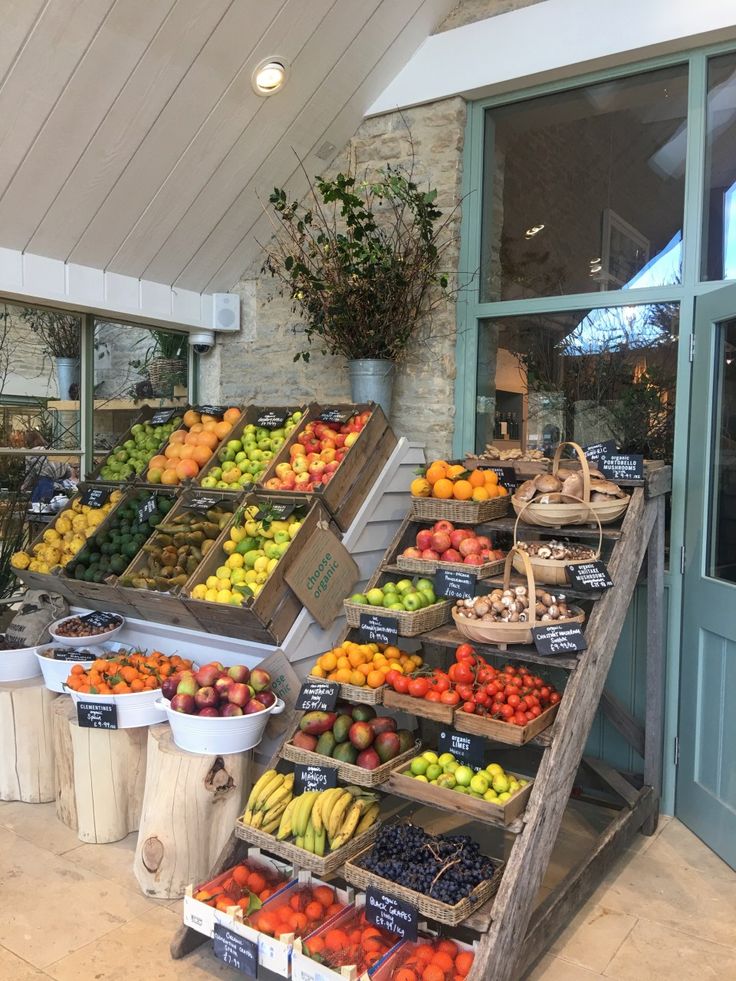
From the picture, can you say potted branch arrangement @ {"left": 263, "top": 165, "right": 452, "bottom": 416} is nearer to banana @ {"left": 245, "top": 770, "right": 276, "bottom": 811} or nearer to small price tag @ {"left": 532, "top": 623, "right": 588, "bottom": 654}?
small price tag @ {"left": 532, "top": 623, "right": 588, "bottom": 654}

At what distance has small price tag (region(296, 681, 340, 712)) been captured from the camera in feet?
9.18

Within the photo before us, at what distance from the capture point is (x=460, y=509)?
10.6ft

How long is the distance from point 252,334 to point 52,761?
2720mm

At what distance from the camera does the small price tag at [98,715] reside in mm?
3203

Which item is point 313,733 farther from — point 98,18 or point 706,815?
point 98,18

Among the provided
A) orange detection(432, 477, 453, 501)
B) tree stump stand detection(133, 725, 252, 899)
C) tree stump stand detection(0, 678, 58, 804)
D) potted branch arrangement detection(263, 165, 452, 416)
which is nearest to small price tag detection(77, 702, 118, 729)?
tree stump stand detection(133, 725, 252, 899)

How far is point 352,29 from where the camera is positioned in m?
4.01

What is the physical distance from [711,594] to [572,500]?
2.80 feet

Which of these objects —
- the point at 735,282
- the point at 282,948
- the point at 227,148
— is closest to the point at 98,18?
the point at 227,148

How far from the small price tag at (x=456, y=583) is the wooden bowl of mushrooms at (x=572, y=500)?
0.32 metres

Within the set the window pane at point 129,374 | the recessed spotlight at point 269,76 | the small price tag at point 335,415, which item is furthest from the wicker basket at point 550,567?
the window pane at point 129,374

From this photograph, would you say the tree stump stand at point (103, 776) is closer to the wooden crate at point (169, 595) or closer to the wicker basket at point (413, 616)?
the wooden crate at point (169, 595)

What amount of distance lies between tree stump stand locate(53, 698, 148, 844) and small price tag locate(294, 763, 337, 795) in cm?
94

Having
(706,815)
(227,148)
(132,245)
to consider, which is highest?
(227,148)
